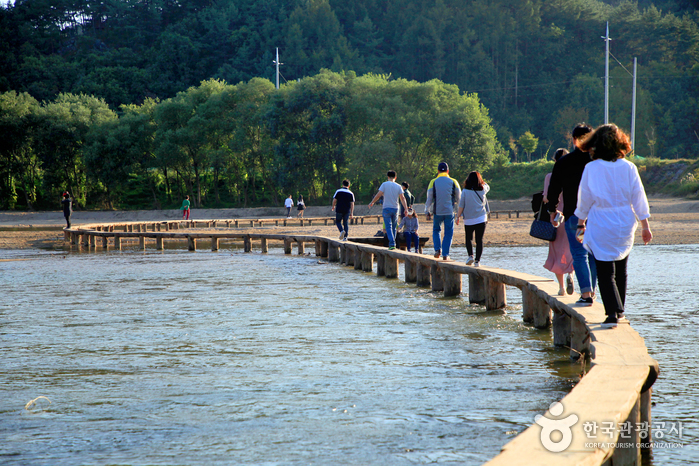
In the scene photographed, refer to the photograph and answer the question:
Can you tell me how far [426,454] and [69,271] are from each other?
45.0 feet

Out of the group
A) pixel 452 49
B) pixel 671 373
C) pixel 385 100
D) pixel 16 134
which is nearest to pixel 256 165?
pixel 385 100

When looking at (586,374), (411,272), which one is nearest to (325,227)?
(411,272)

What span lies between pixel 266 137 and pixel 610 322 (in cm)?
5055

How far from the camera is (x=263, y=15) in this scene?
97.7m

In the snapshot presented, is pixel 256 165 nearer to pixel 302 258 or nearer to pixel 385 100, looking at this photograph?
pixel 385 100

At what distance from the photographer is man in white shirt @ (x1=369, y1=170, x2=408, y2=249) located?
1448cm

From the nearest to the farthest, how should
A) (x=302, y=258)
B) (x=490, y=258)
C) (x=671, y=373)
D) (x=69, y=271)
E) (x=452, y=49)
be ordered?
(x=671, y=373) < (x=69, y=271) < (x=490, y=258) < (x=302, y=258) < (x=452, y=49)

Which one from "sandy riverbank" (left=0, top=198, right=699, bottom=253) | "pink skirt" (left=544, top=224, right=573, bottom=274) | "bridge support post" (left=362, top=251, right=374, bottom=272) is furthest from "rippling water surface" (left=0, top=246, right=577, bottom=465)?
"sandy riverbank" (left=0, top=198, right=699, bottom=253)

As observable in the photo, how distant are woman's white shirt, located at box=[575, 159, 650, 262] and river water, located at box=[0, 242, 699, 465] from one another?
3.78 ft

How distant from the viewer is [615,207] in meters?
5.67

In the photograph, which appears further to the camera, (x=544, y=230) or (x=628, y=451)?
(x=544, y=230)

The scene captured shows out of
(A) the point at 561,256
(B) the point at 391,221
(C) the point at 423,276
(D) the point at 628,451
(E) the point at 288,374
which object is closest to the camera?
(D) the point at 628,451

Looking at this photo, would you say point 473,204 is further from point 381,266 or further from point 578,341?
point 578,341

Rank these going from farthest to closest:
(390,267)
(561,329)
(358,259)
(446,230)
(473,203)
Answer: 1. (358,259)
2. (390,267)
3. (446,230)
4. (473,203)
5. (561,329)
